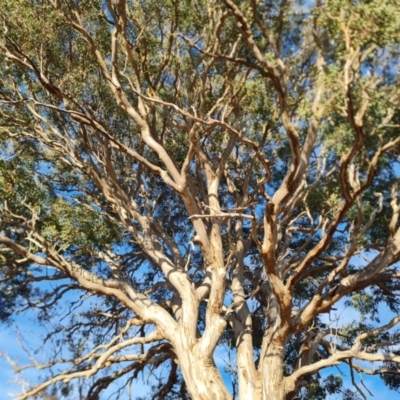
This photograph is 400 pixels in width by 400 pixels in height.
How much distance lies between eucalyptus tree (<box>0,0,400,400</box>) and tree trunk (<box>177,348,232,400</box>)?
22 millimetres

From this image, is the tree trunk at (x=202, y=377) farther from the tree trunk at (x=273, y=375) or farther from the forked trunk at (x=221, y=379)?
the tree trunk at (x=273, y=375)

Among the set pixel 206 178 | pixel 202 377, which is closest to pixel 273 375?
pixel 202 377

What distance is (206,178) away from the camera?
11.0m

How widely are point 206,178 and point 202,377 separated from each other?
14.0 feet

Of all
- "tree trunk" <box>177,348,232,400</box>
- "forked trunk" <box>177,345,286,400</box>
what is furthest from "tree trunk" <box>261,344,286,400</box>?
"tree trunk" <box>177,348,232,400</box>

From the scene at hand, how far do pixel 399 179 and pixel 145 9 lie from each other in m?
6.07

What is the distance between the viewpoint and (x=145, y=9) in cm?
1120

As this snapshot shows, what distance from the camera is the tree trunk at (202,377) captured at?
7.91 metres

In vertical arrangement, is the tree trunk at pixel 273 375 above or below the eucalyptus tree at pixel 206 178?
below

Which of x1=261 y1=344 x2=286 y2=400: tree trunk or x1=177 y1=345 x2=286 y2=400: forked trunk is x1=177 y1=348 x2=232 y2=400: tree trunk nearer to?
x1=177 y1=345 x2=286 y2=400: forked trunk

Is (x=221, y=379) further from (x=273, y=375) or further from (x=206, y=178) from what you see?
(x=206, y=178)

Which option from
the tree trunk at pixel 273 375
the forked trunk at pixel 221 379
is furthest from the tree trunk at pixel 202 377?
the tree trunk at pixel 273 375

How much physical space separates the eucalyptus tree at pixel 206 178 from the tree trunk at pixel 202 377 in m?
0.02

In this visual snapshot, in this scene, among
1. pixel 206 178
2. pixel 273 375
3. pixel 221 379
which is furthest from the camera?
pixel 206 178
